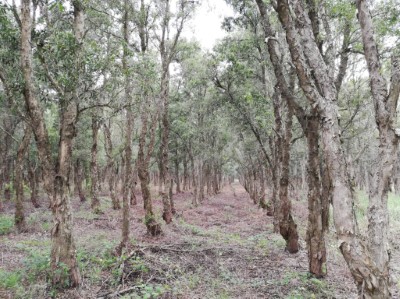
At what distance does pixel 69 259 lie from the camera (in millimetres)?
6879

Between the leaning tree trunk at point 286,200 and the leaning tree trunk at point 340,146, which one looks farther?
the leaning tree trunk at point 286,200

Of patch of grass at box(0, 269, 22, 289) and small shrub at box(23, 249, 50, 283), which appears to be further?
small shrub at box(23, 249, 50, 283)

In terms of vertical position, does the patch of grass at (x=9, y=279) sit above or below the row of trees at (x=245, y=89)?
below

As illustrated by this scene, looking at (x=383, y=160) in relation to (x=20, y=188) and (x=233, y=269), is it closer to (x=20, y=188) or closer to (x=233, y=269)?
(x=233, y=269)

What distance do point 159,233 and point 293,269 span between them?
19.9 feet

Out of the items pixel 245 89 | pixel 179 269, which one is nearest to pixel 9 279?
pixel 179 269

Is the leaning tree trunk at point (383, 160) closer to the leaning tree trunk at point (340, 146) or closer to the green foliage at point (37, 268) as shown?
the leaning tree trunk at point (340, 146)

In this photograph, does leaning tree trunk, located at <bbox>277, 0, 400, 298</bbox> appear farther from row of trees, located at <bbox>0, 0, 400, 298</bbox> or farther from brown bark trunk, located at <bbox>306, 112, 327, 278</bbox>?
brown bark trunk, located at <bbox>306, 112, 327, 278</bbox>

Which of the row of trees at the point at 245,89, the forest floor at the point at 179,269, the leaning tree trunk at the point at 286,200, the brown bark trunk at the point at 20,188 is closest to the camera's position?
the row of trees at the point at 245,89

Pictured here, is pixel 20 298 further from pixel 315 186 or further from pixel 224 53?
pixel 224 53

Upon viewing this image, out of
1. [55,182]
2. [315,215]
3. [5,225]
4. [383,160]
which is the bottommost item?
[5,225]

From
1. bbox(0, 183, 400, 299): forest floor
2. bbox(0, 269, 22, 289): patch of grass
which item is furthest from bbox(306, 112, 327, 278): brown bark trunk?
bbox(0, 269, 22, 289): patch of grass

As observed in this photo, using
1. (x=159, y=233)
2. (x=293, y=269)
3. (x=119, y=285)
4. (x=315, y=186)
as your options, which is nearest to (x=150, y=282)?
(x=119, y=285)

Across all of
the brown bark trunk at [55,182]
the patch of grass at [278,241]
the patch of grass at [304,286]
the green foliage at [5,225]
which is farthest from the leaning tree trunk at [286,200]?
the green foliage at [5,225]
